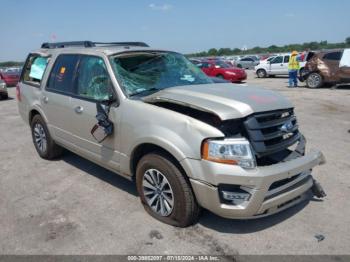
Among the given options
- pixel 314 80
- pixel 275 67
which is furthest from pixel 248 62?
pixel 314 80

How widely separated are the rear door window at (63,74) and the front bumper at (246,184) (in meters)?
2.44

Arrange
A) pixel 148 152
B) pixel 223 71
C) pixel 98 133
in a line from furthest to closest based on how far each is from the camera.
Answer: pixel 223 71, pixel 98 133, pixel 148 152

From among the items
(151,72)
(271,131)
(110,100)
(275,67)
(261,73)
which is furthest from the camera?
(261,73)

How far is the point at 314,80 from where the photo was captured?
52.9 ft

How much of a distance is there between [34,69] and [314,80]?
1350cm

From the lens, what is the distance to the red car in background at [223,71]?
64.3 feet

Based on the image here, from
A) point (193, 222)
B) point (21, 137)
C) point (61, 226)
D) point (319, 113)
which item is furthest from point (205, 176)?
point (319, 113)

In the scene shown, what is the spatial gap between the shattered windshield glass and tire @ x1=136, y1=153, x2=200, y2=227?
923mm

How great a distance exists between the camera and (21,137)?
794cm

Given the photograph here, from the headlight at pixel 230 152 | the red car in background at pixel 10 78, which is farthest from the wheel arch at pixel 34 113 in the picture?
the red car in background at pixel 10 78

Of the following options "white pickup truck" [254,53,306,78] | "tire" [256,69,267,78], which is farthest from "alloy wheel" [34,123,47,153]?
"tire" [256,69,267,78]

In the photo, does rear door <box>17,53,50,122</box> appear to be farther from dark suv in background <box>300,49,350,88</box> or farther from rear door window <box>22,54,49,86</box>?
dark suv in background <box>300,49,350,88</box>

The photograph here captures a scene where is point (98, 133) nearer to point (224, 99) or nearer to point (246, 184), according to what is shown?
point (224, 99)

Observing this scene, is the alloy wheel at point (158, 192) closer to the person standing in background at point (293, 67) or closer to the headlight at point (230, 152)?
the headlight at point (230, 152)
